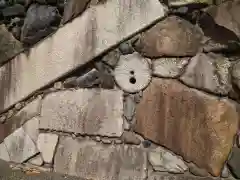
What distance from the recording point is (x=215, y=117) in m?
1.79

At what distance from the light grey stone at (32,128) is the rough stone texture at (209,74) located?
0.92 m

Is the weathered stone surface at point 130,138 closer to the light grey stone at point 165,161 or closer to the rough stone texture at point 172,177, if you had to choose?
the light grey stone at point 165,161

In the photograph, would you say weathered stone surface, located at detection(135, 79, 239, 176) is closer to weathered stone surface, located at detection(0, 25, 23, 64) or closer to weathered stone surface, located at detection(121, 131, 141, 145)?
weathered stone surface, located at detection(121, 131, 141, 145)

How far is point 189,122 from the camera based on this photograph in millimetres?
1845

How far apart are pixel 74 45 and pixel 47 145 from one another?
0.62m

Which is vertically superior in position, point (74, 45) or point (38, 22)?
point (38, 22)

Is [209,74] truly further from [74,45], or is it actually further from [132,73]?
[74,45]

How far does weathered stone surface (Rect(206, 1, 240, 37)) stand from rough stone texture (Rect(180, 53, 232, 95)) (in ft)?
0.51

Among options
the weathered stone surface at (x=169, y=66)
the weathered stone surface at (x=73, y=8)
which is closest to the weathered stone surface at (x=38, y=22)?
the weathered stone surface at (x=73, y=8)

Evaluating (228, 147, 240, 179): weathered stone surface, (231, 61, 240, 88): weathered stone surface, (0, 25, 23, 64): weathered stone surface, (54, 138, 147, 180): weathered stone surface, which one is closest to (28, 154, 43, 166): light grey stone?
(54, 138, 147, 180): weathered stone surface

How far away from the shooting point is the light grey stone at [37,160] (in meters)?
2.16

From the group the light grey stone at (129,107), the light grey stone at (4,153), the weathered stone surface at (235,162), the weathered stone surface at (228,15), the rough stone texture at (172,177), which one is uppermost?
the weathered stone surface at (228,15)

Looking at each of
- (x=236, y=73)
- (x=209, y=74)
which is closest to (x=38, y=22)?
(x=209, y=74)

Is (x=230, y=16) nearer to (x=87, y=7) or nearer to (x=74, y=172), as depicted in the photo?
(x=87, y=7)
